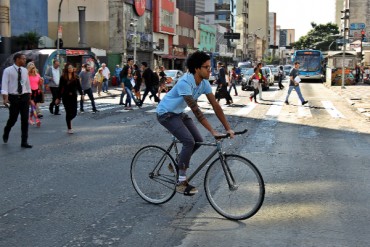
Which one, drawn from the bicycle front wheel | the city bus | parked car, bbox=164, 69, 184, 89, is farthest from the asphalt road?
the city bus

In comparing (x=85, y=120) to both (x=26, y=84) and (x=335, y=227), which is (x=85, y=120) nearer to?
(x=26, y=84)

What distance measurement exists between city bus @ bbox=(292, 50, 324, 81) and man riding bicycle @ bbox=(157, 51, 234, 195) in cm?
4474

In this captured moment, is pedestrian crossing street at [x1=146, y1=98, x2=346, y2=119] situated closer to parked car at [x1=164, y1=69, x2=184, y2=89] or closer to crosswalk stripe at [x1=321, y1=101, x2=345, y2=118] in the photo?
crosswalk stripe at [x1=321, y1=101, x2=345, y2=118]

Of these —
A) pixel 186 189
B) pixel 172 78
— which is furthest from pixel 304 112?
pixel 172 78

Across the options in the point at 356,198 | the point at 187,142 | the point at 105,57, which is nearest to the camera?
the point at 187,142

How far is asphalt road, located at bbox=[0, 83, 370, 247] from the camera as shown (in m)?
4.62

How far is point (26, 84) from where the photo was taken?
9969 millimetres

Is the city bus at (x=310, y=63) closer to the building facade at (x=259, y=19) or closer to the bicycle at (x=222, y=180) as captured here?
the bicycle at (x=222, y=180)

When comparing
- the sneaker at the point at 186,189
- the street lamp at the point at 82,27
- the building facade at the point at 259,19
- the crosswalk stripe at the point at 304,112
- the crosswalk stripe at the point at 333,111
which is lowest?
the crosswalk stripe at the point at 333,111

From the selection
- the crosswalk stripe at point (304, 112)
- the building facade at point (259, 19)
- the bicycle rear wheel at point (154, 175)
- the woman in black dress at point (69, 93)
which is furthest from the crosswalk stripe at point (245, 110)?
the building facade at point (259, 19)

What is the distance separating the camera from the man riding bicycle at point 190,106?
5223 mm

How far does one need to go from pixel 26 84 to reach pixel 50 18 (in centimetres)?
4517

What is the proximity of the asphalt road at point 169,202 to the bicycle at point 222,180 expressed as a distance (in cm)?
14

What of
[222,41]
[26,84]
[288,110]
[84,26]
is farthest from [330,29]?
[26,84]
